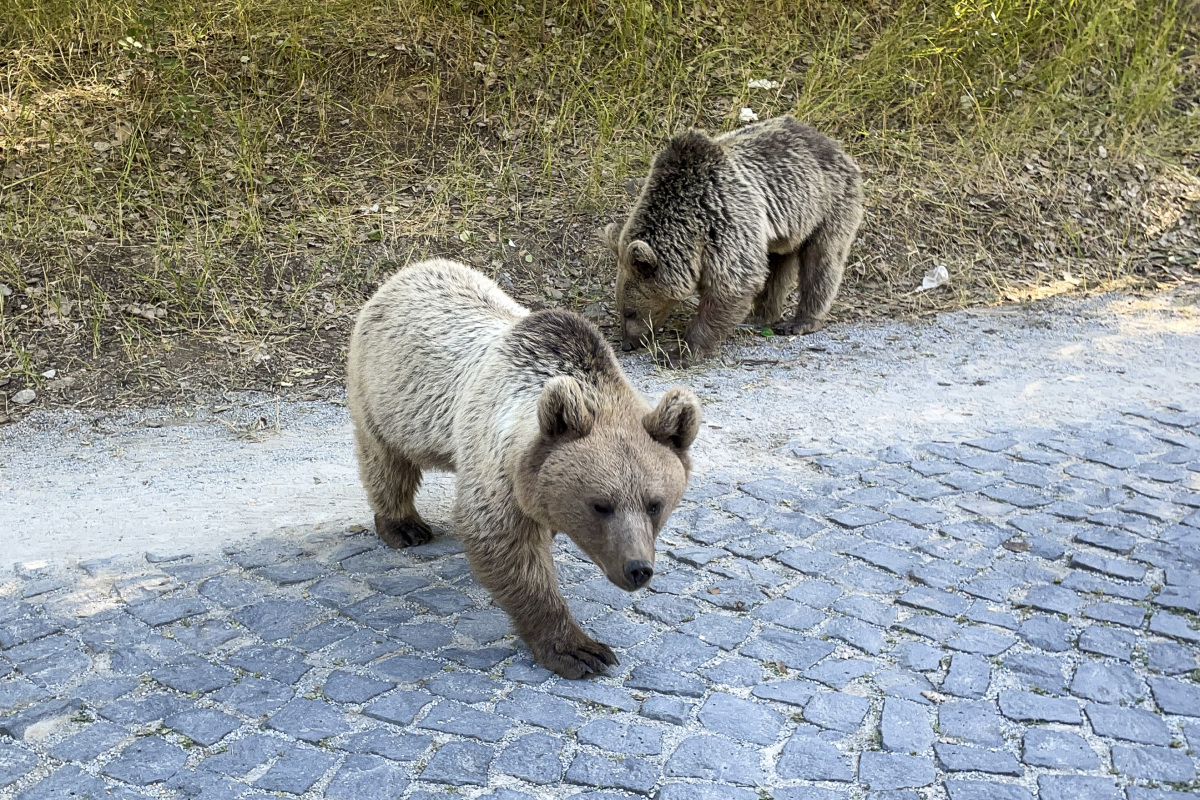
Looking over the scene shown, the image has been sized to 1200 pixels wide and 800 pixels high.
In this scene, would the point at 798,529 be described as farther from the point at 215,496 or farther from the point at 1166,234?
the point at 1166,234

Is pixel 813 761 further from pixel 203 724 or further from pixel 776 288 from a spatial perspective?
pixel 776 288

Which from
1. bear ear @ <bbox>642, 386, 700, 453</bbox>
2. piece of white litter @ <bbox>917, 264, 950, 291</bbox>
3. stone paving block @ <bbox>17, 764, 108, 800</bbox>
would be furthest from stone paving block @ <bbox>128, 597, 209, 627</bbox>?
piece of white litter @ <bbox>917, 264, 950, 291</bbox>

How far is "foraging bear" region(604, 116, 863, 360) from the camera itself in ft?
26.8

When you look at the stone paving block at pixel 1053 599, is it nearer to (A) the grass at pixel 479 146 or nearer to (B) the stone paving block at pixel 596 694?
(B) the stone paving block at pixel 596 694

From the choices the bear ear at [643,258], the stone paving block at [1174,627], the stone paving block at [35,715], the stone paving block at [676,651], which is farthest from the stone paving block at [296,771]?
the bear ear at [643,258]

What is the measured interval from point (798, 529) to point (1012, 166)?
720 cm

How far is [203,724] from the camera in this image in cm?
376

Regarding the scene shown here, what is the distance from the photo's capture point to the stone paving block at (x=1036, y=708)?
3.82 metres

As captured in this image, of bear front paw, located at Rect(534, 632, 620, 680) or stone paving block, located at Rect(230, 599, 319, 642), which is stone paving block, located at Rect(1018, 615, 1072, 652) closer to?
bear front paw, located at Rect(534, 632, 620, 680)

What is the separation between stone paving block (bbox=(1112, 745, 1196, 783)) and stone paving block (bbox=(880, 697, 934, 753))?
24.3 inches

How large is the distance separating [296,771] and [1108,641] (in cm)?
320

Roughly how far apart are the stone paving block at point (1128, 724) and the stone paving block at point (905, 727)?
596 millimetres

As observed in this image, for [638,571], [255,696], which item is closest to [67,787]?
[255,696]

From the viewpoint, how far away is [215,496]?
5.94 meters
